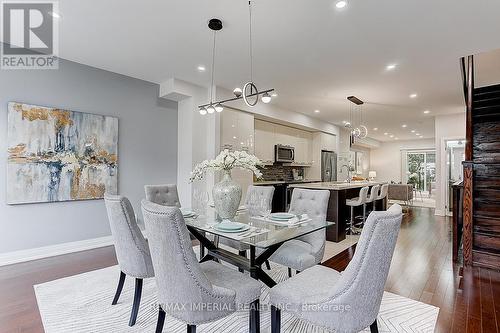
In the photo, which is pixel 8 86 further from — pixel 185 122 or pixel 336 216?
pixel 336 216

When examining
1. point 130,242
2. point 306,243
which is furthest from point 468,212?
point 130,242

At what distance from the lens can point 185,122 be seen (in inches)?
196

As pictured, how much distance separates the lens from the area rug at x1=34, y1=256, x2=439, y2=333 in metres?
2.01

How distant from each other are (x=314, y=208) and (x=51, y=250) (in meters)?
3.67

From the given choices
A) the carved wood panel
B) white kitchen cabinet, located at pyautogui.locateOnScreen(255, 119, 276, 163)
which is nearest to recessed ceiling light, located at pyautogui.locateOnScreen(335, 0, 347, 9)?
the carved wood panel

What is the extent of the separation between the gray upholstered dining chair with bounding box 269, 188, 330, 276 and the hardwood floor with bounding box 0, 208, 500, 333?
3.20 ft

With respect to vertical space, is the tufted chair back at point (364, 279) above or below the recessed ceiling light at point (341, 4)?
below

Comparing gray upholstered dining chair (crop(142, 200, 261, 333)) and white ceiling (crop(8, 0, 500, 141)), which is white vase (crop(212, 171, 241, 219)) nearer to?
gray upholstered dining chair (crop(142, 200, 261, 333))

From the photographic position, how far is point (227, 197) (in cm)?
247

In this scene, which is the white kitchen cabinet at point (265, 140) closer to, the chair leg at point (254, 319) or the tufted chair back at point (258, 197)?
the tufted chair back at point (258, 197)

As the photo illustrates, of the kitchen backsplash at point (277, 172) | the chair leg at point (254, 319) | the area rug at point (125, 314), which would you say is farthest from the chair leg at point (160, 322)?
the kitchen backsplash at point (277, 172)

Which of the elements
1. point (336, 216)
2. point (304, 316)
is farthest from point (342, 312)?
point (336, 216)

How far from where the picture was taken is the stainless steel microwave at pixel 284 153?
6.93m

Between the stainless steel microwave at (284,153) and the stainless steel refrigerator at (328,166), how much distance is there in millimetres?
1445
